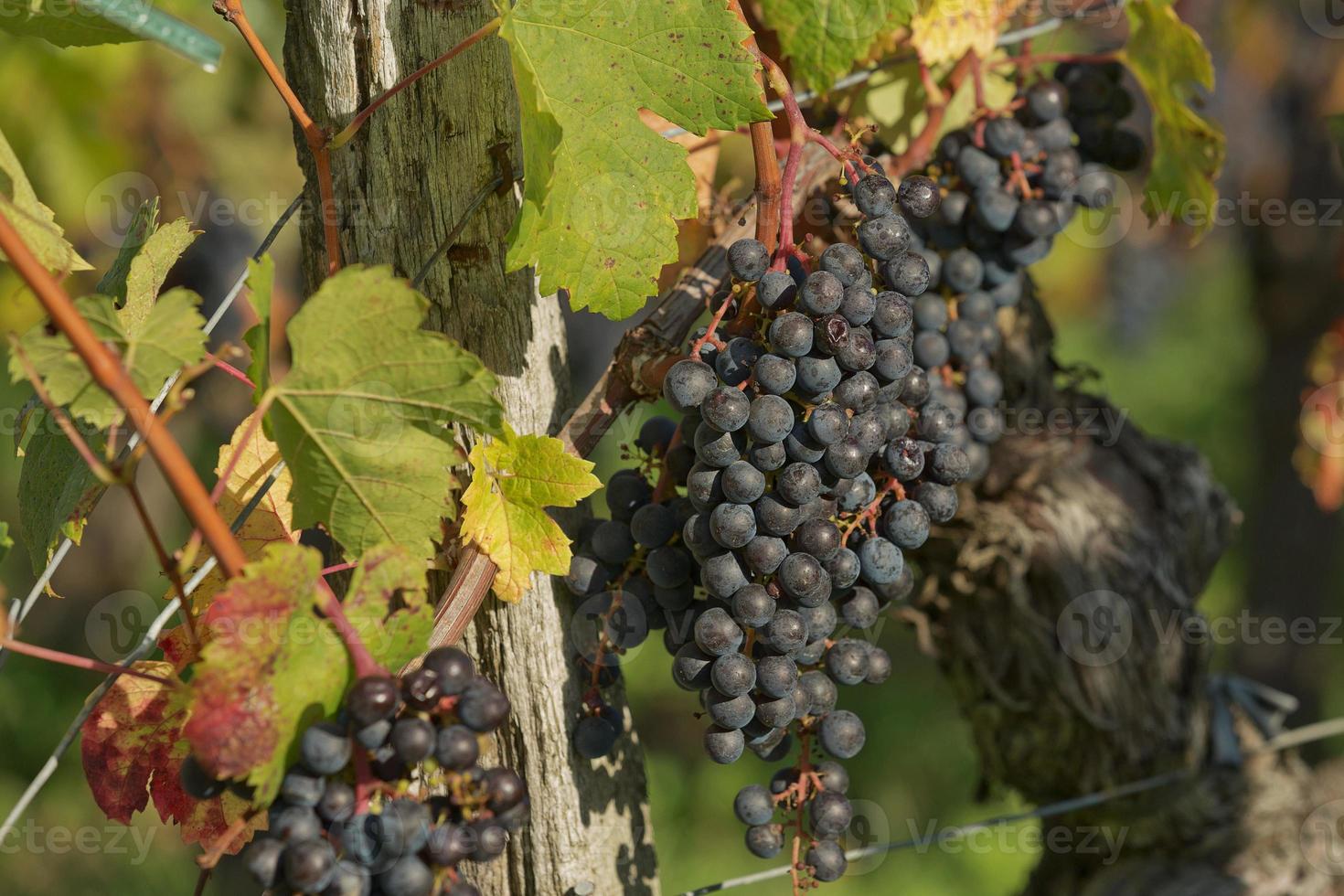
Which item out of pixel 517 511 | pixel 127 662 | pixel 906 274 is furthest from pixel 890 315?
pixel 127 662

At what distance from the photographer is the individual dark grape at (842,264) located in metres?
0.99

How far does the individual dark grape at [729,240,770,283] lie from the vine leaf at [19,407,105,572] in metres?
0.64

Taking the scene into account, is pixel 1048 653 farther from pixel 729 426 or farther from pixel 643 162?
pixel 643 162

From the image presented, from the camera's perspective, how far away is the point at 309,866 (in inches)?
31.2

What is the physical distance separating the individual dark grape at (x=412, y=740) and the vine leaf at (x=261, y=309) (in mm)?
291

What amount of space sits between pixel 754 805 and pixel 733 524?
33 centimetres

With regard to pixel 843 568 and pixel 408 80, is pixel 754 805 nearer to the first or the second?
pixel 843 568

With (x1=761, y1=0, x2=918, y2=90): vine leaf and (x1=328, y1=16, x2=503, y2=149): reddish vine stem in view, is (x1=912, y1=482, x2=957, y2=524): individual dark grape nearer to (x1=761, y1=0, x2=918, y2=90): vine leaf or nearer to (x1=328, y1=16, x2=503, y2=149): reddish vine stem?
(x1=761, y1=0, x2=918, y2=90): vine leaf

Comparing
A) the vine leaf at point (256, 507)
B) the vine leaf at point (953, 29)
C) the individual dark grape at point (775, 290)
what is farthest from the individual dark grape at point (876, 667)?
the vine leaf at point (953, 29)

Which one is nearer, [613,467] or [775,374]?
[775,374]

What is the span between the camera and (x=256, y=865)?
798mm

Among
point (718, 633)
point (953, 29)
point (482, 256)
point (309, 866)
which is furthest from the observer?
point (953, 29)

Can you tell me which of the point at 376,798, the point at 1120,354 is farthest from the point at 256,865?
the point at 1120,354

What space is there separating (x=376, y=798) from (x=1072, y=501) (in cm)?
129
